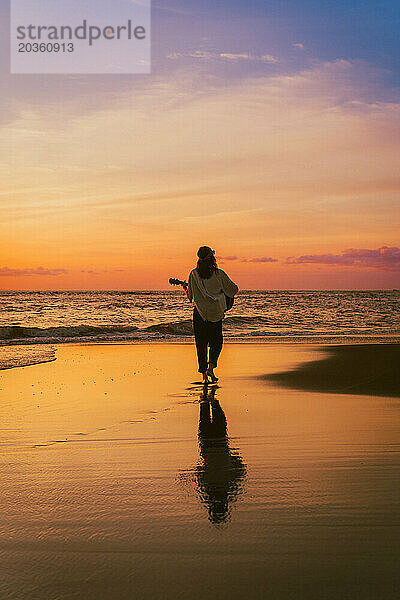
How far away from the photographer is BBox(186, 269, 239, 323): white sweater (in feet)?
31.0

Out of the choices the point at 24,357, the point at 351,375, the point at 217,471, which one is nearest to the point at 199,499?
the point at 217,471

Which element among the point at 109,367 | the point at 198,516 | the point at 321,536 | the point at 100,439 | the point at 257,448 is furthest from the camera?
the point at 109,367

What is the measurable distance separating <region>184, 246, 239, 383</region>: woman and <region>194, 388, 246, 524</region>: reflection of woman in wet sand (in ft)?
11.8

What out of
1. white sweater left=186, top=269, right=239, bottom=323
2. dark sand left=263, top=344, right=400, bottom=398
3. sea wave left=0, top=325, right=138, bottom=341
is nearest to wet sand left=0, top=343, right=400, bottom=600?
dark sand left=263, top=344, right=400, bottom=398

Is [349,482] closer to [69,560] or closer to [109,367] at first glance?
[69,560]

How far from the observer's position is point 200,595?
232cm

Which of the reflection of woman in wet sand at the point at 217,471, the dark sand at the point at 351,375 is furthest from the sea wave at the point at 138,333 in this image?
the reflection of woman in wet sand at the point at 217,471

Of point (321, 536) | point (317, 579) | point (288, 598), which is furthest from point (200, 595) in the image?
Result: point (321, 536)

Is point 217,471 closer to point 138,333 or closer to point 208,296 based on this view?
point 208,296

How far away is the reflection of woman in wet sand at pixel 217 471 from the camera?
131 inches

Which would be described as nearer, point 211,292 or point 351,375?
point 211,292

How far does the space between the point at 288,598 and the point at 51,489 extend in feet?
6.02

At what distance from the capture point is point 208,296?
943 cm

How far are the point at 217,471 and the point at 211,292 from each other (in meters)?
5.66
